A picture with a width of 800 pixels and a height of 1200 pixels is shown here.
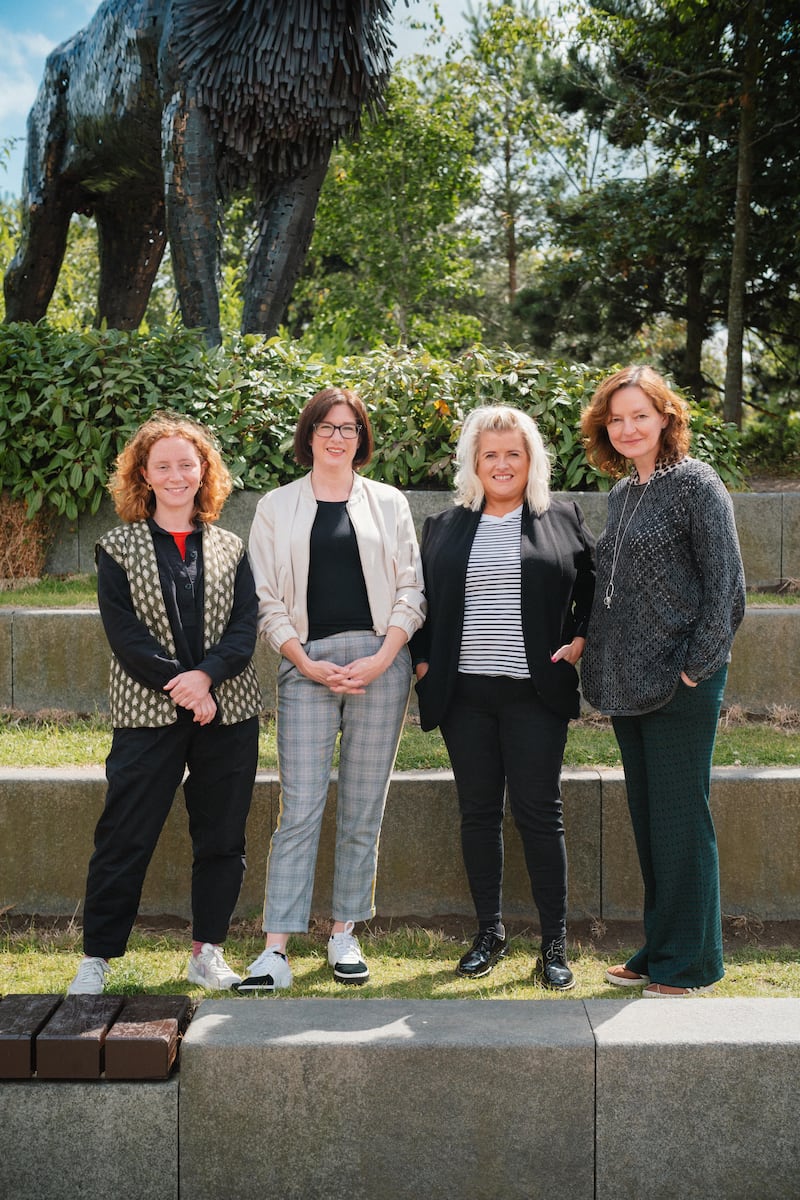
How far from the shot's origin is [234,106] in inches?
215

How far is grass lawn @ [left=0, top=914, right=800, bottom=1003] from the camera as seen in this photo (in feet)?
9.50

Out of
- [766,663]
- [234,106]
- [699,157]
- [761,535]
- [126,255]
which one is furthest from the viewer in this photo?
[699,157]

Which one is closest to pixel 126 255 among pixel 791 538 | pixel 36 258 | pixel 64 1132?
pixel 36 258

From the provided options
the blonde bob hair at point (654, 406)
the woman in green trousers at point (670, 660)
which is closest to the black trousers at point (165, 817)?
the woman in green trousers at point (670, 660)

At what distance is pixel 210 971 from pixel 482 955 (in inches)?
29.0

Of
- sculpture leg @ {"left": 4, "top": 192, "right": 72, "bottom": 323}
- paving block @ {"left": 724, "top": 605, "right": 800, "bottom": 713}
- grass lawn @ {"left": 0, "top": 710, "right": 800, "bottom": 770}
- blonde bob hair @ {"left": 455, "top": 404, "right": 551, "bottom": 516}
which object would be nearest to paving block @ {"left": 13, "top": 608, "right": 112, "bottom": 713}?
grass lawn @ {"left": 0, "top": 710, "right": 800, "bottom": 770}

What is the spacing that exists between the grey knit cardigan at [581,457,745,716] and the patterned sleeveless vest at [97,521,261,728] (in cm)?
95

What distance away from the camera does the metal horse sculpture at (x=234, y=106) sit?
17.6 feet

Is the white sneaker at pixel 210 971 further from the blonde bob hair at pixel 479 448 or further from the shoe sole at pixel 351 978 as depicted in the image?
the blonde bob hair at pixel 479 448

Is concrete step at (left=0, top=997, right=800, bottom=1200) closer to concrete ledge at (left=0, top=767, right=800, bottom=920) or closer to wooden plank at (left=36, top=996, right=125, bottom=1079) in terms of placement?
wooden plank at (left=36, top=996, right=125, bottom=1079)

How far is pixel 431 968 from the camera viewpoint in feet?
10.2

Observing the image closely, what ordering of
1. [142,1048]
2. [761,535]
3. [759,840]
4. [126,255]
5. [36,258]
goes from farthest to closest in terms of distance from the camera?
[126,255], [36,258], [761,535], [759,840], [142,1048]

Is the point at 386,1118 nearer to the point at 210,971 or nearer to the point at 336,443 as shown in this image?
the point at 210,971

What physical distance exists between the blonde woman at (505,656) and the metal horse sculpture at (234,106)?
3.01 metres
